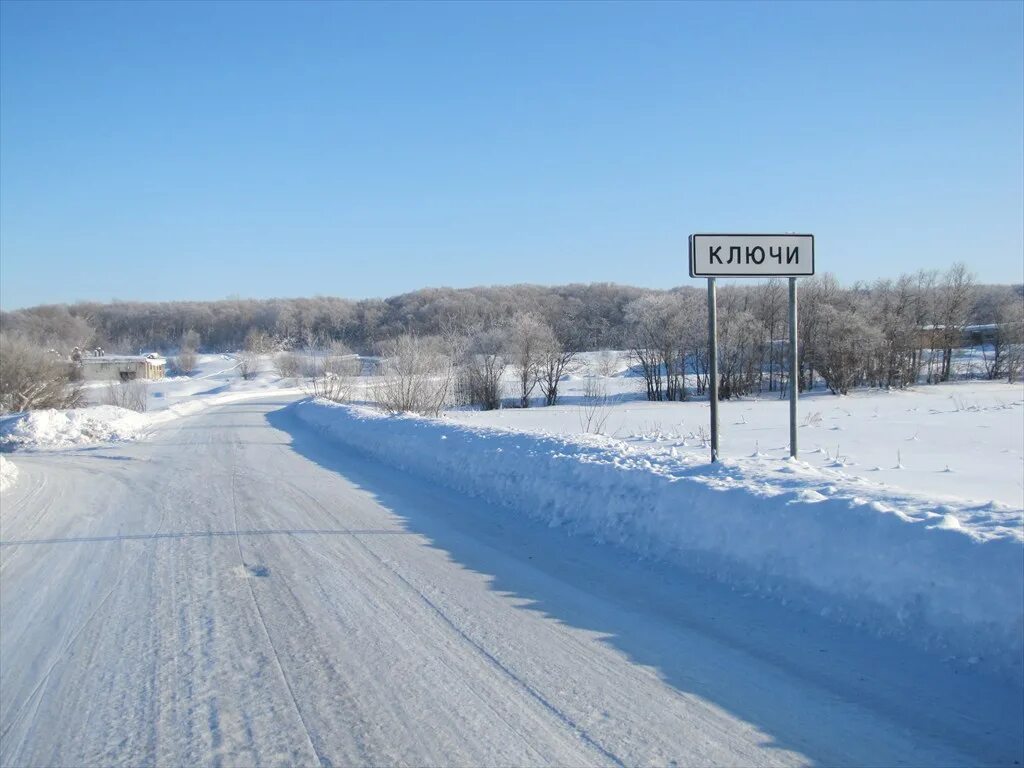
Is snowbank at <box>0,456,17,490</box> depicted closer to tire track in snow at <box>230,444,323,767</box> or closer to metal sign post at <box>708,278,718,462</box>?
tire track in snow at <box>230,444,323,767</box>

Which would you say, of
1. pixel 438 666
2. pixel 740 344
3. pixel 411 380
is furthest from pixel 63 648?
pixel 740 344

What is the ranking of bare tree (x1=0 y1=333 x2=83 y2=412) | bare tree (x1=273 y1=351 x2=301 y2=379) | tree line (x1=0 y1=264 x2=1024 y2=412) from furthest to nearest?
bare tree (x1=273 y1=351 x2=301 y2=379) → tree line (x1=0 y1=264 x2=1024 y2=412) → bare tree (x1=0 y1=333 x2=83 y2=412)

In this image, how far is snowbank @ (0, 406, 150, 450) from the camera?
74.4 ft

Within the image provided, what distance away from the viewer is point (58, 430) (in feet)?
77.3

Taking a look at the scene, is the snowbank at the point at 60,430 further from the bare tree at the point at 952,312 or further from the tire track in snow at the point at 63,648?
the bare tree at the point at 952,312

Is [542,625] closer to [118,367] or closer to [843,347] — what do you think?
[843,347]

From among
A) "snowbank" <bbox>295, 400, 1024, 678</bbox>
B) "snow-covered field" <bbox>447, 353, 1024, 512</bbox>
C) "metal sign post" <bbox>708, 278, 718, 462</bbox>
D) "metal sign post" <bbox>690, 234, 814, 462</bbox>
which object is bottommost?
"snow-covered field" <bbox>447, 353, 1024, 512</bbox>

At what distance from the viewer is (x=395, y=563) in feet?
23.7

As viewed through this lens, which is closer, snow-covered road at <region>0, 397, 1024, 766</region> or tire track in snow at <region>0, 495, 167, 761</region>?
snow-covered road at <region>0, 397, 1024, 766</region>

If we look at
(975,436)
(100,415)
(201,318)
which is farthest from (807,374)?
(201,318)

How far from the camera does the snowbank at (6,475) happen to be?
1352 centimetres

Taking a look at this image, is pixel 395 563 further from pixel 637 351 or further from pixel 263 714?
pixel 637 351

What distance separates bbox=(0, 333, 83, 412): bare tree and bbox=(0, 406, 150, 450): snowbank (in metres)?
14.8

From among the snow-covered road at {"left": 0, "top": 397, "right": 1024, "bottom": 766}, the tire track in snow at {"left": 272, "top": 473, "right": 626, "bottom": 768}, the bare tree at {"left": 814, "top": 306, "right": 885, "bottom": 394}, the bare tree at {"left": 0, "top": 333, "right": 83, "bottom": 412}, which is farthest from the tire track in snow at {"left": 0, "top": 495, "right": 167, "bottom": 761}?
the bare tree at {"left": 814, "top": 306, "right": 885, "bottom": 394}
